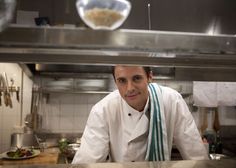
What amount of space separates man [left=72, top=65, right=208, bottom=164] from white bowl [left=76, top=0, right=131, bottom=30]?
89 centimetres

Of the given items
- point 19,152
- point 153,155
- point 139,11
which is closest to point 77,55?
point 153,155

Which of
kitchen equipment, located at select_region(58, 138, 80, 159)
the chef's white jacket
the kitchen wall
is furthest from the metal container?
the chef's white jacket

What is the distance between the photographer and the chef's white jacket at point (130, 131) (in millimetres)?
1479

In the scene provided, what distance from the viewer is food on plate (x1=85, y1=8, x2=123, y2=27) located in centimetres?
47

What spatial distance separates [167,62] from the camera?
576mm

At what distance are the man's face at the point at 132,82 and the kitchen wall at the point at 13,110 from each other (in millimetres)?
1924

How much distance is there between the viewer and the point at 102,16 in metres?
0.47

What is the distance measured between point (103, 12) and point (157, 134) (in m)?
1.07

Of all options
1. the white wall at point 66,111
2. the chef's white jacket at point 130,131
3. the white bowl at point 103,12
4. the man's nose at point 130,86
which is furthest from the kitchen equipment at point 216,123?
the white bowl at point 103,12

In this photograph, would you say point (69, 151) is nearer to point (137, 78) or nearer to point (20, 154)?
point (20, 154)

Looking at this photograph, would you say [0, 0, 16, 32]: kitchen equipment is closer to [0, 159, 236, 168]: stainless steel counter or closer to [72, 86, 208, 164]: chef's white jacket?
[0, 159, 236, 168]: stainless steel counter

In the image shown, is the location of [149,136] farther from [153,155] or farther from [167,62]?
[167,62]

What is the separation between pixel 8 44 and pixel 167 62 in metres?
0.31

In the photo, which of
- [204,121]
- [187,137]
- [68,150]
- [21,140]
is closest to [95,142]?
[187,137]
